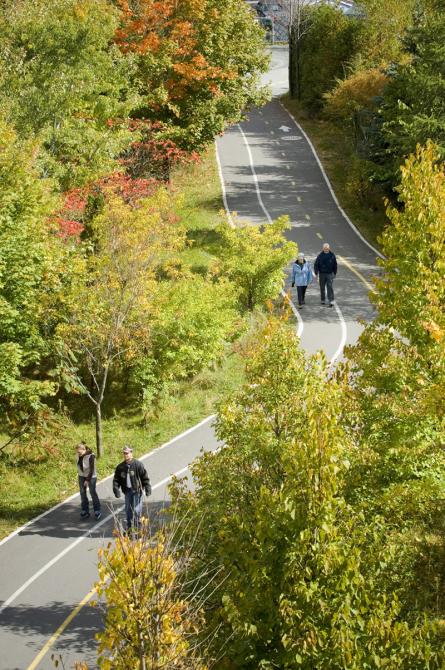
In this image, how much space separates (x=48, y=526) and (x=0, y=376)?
9.48ft

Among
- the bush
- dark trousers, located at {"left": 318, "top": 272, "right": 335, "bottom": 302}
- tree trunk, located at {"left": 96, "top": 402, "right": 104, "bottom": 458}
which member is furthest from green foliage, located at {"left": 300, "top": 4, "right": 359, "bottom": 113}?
tree trunk, located at {"left": 96, "top": 402, "right": 104, "bottom": 458}

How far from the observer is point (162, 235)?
2089 centimetres

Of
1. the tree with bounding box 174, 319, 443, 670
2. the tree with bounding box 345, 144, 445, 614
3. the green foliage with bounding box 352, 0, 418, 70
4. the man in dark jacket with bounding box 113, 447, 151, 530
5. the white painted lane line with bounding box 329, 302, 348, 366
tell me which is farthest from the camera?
the green foliage with bounding box 352, 0, 418, 70

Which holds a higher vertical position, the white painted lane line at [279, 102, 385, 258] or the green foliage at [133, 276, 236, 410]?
the white painted lane line at [279, 102, 385, 258]

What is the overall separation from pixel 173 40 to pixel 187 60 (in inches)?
37.5

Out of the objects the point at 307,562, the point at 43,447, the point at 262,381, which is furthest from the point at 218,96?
the point at 307,562

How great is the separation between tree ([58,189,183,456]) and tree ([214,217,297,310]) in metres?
3.71

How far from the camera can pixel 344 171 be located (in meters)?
40.0

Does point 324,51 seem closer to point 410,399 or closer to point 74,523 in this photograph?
point 74,523

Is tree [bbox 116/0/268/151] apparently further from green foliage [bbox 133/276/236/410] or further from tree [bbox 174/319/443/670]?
tree [bbox 174/319/443/670]

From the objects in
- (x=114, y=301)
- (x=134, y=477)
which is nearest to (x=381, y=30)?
(x=114, y=301)

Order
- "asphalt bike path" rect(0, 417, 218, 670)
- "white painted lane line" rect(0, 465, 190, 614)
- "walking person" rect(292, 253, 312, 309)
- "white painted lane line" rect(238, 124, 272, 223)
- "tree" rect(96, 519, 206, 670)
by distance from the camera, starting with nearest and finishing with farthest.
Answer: "tree" rect(96, 519, 206, 670) → "asphalt bike path" rect(0, 417, 218, 670) → "white painted lane line" rect(0, 465, 190, 614) → "walking person" rect(292, 253, 312, 309) → "white painted lane line" rect(238, 124, 272, 223)

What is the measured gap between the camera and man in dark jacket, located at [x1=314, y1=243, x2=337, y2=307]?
23.6 meters

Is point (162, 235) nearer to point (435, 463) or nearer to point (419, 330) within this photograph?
point (419, 330)
